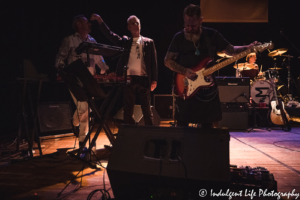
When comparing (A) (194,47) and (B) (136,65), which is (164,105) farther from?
(A) (194,47)

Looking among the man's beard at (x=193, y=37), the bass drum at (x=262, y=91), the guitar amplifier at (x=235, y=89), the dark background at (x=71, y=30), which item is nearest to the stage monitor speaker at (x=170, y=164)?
the man's beard at (x=193, y=37)

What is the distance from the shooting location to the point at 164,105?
7.00 metres

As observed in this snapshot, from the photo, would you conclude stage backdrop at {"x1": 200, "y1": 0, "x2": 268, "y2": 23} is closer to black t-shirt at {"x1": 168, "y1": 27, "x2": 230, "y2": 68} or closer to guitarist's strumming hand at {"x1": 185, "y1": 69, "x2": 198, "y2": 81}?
black t-shirt at {"x1": 168, "y1": 27, "x2": 230, "y2": 68}

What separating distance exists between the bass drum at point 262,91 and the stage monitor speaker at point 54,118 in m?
4.60

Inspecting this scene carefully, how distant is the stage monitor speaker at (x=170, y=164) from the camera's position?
127 centimetres

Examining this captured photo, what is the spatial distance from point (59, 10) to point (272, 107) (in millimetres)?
5732

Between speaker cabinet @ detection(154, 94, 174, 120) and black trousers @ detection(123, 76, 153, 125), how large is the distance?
3.70m

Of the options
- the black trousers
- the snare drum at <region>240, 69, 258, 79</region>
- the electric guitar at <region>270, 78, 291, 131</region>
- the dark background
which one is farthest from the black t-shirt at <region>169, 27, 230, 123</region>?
the snare drum at <region>240, 69, 258, 79</region>

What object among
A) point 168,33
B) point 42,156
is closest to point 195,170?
point 42,156

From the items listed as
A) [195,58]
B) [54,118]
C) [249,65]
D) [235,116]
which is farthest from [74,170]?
[249,65]

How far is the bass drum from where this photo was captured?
5.72 metres

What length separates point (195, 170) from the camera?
1.29 meters

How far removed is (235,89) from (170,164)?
420cm

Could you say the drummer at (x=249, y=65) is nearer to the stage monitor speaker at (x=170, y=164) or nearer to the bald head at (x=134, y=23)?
the bald head at (x=134, y=23)
